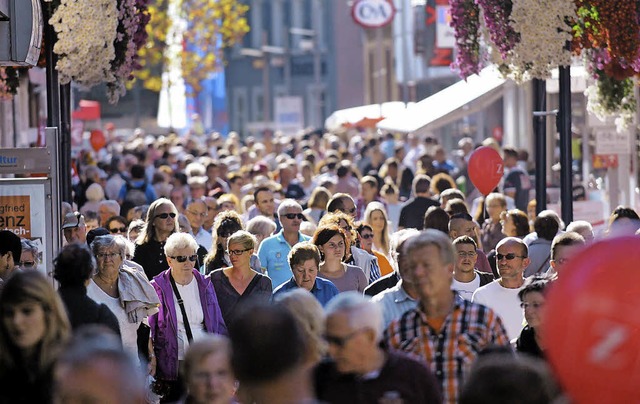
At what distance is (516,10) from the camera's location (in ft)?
48.5

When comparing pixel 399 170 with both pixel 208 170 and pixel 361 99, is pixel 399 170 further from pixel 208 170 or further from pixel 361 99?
pixel 361 99

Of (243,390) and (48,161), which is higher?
(48,161)

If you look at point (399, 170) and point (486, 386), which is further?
point (399, 170)

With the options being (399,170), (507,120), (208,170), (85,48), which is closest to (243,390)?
(85,48)

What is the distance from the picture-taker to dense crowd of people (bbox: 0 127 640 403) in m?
5.89

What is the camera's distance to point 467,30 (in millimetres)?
16047

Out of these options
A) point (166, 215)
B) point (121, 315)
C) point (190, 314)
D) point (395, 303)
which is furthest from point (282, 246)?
point (395, 303)

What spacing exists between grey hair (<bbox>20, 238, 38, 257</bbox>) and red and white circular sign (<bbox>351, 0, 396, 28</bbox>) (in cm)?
3417

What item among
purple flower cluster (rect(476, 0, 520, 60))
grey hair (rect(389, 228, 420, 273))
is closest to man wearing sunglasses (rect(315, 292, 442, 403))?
grey hair (rect(389, 228, 420, 273))

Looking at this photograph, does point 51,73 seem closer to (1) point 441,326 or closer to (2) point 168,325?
(2) point 168,325

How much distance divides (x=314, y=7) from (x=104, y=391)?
72953 millimetres

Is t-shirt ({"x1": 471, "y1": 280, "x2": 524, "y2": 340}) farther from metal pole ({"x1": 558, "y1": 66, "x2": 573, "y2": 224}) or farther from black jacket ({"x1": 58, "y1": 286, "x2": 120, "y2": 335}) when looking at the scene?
metal pole ({"x1": 558, "y1": 66, "x2": 573, "y2": 224})

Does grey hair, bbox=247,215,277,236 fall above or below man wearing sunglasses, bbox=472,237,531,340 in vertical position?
above

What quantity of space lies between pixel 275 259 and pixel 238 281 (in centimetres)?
180
